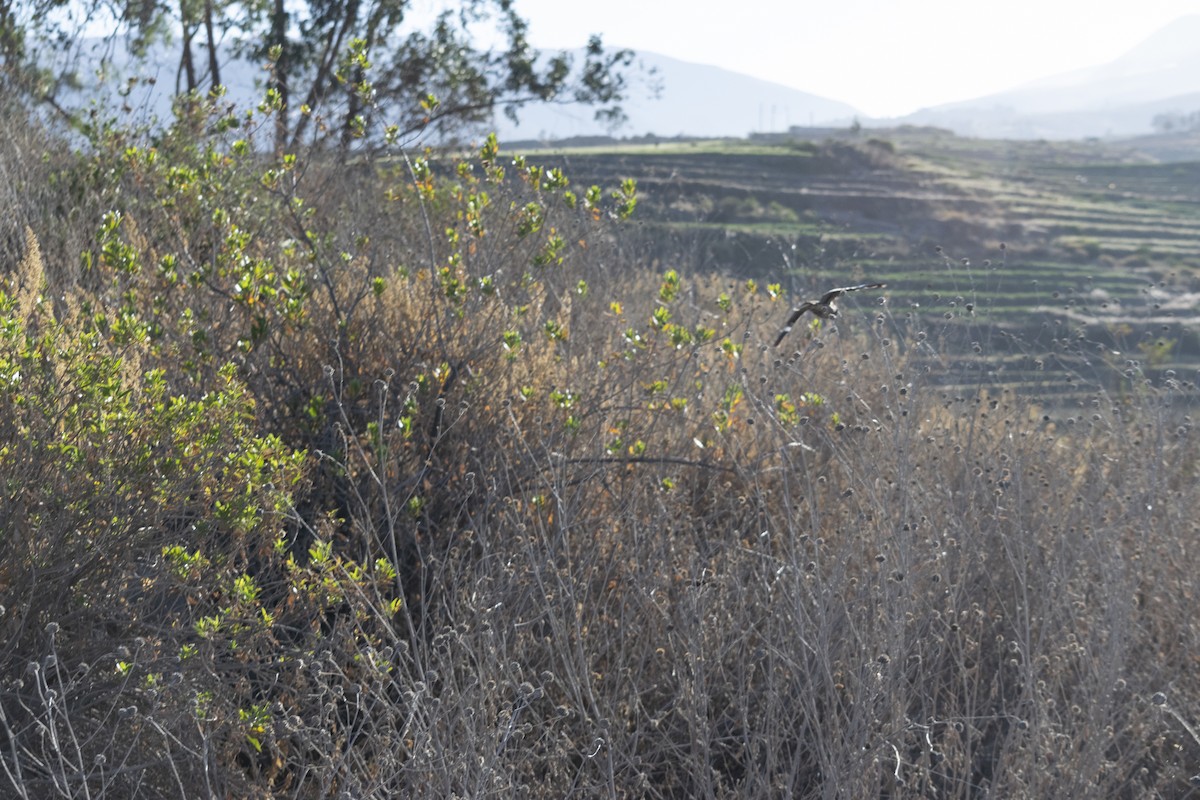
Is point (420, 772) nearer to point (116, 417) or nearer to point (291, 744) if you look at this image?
point (291, 744)

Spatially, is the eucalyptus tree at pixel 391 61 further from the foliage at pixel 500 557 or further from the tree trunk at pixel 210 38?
the foliage at pixel 500 557

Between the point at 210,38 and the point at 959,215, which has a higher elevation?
the point at 210,38

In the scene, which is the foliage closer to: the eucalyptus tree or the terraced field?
the eucalyptus tree

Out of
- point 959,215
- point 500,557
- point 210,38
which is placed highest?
point 210,38

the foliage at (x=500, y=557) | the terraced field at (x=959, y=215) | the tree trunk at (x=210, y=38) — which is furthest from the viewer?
the terraced field at (x=959, y=215)

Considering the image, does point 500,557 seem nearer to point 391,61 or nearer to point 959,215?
point 391,61

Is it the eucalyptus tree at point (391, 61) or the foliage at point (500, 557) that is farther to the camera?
the eucalyptus tree at point (391, 61)

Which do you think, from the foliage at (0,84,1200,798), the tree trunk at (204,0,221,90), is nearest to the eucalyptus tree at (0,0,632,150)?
the tree trunk at (204,0,221,90)

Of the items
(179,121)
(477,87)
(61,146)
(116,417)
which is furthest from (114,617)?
(477,87)

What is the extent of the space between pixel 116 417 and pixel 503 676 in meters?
1.09

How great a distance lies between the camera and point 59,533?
2.65 m

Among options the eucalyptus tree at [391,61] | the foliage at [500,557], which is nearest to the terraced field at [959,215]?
the eucalyptus tree at [391,61]

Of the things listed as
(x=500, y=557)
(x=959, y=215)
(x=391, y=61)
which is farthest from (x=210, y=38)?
(x=959, y=215)

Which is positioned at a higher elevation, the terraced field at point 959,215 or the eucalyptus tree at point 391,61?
the eucalyptus tree at point 391,61
